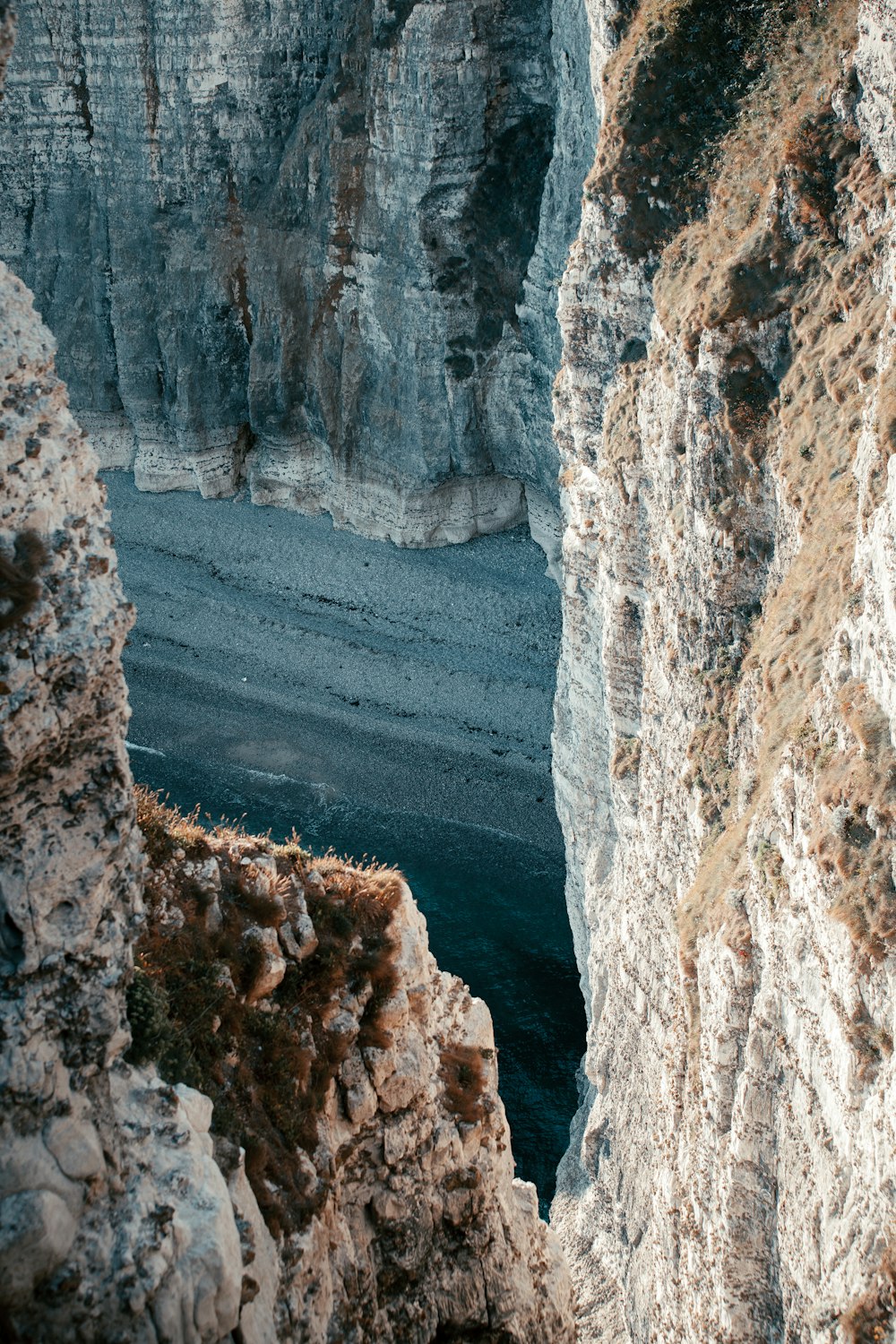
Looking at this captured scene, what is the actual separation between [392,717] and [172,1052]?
2829 cm

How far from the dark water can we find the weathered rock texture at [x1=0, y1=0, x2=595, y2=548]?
12.7 m

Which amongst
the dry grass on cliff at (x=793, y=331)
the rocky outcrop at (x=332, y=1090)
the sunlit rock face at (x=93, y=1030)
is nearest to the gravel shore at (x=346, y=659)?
the dry grass on cliff at (x=793, y=331)

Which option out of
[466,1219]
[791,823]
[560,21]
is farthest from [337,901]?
[560,21]

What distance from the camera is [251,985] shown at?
12.2 meters

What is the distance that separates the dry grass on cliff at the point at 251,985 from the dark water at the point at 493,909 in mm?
14158

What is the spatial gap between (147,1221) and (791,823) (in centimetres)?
845

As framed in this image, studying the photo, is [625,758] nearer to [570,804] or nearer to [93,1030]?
[570,804]

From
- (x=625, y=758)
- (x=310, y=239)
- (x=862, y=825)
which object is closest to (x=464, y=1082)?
(x=862, y=825)

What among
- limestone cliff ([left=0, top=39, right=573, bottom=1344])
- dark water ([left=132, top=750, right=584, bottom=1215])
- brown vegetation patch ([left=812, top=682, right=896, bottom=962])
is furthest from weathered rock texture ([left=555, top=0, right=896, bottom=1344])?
limestone cliff ([left=0, top=39, right=573, bottom=1344])

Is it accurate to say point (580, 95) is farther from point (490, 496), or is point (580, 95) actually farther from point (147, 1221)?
point (147, 1221)

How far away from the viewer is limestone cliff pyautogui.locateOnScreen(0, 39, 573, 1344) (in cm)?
908

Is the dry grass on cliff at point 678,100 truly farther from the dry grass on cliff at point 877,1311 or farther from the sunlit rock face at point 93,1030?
the dry grass on cliff at point 877,1311

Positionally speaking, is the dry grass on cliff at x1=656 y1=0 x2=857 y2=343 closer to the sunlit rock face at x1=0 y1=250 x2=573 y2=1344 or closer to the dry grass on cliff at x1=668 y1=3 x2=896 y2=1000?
the dry grass on cliff at x1=668 y1=3 x2=896 y2=1000

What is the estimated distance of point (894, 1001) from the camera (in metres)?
11.6
